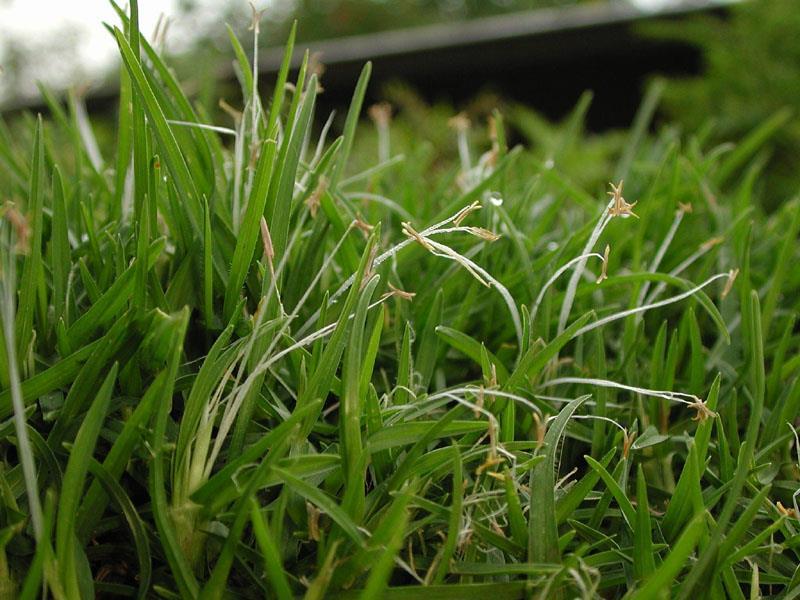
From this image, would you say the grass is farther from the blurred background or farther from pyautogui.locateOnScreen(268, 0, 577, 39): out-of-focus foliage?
pyautogui.locateOnScreen(268, 0, 577, 39): out-of-focus foliage

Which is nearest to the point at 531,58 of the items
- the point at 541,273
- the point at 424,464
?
the point at 541,273

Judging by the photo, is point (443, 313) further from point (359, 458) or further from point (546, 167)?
point (546, 167)

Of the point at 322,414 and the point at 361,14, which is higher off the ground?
the point at 322,414

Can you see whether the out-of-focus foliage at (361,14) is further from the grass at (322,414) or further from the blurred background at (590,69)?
the grass at (322,414)

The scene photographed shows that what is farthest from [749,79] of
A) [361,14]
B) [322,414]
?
[361,14]

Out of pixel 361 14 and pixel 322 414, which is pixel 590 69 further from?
pixel 361 14

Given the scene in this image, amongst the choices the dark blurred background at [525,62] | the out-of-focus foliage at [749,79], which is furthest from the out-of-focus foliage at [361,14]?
the out-of-focus foliage at [749,79]
